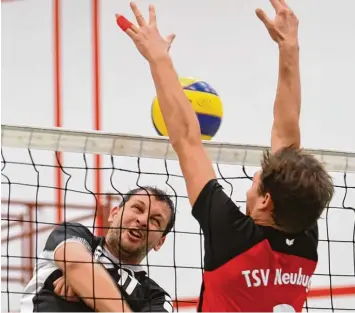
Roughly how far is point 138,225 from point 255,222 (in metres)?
0.79

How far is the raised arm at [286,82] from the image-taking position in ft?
8.75

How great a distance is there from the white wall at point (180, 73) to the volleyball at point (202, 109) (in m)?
1.69

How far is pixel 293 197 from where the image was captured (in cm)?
216

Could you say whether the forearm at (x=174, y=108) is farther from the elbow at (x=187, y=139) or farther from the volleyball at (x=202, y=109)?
the volleyball at (x=202, y=109)

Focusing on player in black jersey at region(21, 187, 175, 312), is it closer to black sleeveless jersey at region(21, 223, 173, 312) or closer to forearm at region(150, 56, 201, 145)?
black sleeveless jersey at region(21, 223, 173, 312)

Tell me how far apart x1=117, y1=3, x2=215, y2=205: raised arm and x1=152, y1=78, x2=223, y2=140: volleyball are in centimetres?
135

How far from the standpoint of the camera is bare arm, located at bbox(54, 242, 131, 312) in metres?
2.61

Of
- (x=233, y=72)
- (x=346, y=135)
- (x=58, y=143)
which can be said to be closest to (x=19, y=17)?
(x=233, y=72)

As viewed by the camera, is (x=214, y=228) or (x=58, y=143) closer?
(x=214, y=228)

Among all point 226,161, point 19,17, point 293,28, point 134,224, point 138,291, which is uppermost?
point 19,17

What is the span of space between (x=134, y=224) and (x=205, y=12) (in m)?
3.78

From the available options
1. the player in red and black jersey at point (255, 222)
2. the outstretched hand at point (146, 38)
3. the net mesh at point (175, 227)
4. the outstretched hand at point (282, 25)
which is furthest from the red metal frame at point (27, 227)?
the player in red and black jersey at point (255, 222)

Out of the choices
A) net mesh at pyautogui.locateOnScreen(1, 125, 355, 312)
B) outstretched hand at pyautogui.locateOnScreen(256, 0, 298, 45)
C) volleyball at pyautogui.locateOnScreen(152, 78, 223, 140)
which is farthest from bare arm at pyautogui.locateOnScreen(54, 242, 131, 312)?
net mesh at pyautogui.locateOnScreen(1, 125, 355, 312)

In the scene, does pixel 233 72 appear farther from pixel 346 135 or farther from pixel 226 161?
pixel 226 161
